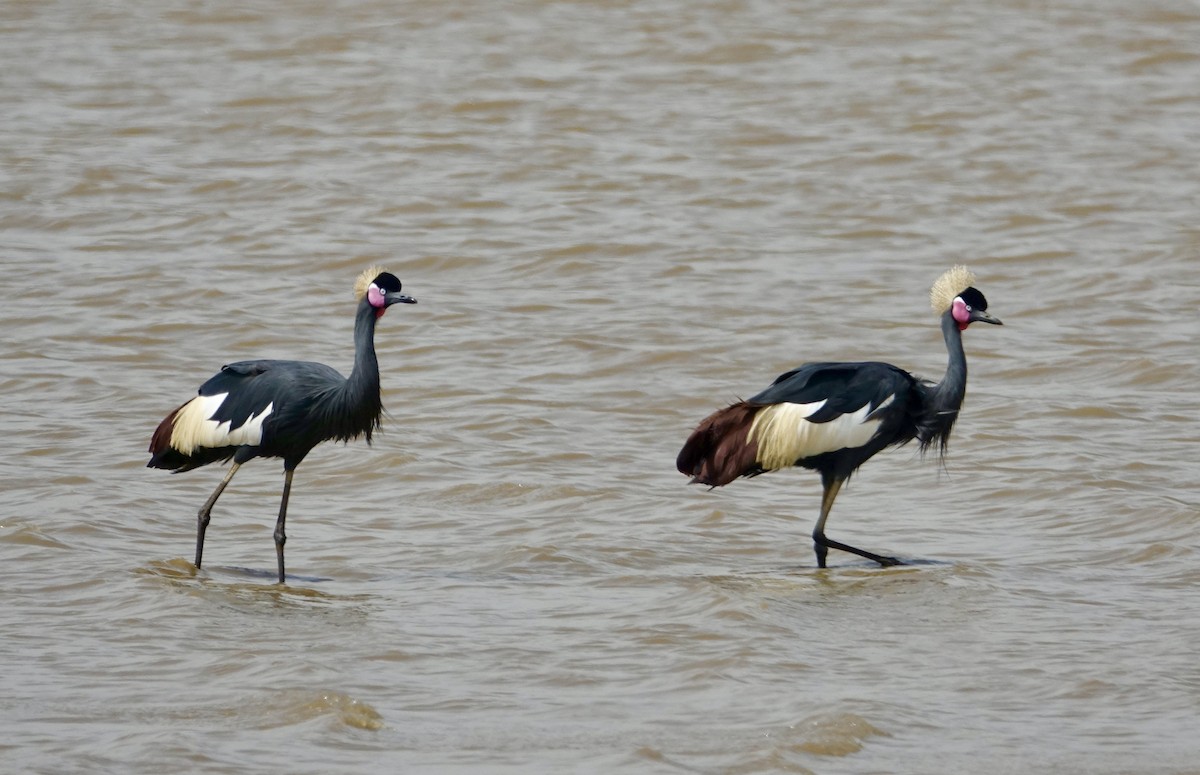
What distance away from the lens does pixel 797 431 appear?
32.4 ft

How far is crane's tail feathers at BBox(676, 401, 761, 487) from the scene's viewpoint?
32.4 ft

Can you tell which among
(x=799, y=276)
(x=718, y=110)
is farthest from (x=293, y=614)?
(x=718, y=110)

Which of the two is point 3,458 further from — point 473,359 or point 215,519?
point 473,359

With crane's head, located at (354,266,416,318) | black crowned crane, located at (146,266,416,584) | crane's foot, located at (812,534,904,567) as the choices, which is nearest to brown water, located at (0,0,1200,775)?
crane's foot, located at (812,534,904,567)

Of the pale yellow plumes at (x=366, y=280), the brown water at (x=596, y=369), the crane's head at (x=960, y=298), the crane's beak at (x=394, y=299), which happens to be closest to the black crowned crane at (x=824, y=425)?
the crane's head at (x=960, y=298)

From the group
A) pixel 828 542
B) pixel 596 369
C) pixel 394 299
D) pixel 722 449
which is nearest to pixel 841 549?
pixel 828 542

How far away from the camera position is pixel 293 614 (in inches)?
342

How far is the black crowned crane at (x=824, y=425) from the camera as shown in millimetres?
9875

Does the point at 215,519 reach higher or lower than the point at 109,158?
lower

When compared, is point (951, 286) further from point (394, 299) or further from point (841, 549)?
point (394, 299)

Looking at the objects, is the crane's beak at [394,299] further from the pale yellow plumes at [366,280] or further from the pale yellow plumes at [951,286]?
the pale yellow plumes at [951,286]

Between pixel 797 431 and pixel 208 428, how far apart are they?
115 inches

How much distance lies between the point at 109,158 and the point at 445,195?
343 cm

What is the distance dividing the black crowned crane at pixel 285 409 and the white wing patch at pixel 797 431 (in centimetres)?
189
